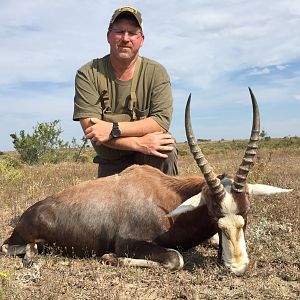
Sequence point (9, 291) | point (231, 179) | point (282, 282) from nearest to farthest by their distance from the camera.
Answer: point (9, 291)
point (282, 282)
point (231, 179)

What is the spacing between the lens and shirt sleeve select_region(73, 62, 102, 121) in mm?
6844

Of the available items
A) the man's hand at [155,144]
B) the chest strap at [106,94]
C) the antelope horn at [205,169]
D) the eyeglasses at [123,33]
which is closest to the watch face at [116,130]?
the man's hand at [155,144]

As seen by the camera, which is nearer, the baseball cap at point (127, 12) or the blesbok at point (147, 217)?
the blesbok at point (147, 217)

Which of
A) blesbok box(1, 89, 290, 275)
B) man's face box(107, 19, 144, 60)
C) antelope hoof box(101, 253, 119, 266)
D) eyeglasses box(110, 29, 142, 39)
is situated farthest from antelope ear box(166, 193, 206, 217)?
eyeglasses box(110, 29, 142, 39)

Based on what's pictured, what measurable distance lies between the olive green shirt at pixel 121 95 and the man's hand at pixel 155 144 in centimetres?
21

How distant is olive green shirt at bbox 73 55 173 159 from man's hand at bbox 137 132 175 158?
208mm

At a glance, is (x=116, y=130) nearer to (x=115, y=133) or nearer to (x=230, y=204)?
(x=115, y=133)

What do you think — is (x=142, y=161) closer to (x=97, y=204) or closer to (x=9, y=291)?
(x=97, y=204)

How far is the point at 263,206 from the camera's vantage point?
26.0 feet

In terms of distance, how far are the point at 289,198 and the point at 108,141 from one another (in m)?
3.63

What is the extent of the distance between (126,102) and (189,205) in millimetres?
2518

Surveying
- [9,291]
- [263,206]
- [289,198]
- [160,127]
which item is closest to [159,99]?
[160,127]

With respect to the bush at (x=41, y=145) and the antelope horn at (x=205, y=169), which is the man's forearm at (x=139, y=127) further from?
the bush at (x=41, y=145)

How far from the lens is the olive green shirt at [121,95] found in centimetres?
695
